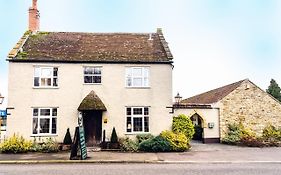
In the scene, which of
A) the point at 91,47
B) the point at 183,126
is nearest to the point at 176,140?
the point at 183,126

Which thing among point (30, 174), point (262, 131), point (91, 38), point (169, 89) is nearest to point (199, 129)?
point (262, 131)

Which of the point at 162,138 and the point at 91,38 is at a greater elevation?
the point at 91,38

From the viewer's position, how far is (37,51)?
846 inches

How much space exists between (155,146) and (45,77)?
9542mm

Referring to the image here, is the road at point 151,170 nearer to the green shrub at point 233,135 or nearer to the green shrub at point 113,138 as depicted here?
the green shrub at point 113,138

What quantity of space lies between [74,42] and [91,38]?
169 cm

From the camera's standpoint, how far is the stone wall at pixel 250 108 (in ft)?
85.0

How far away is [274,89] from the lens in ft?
121

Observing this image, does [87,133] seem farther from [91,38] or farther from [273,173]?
[273,173]

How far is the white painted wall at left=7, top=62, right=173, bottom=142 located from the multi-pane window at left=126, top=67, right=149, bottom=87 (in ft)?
1.17

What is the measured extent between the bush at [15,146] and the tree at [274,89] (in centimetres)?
3047

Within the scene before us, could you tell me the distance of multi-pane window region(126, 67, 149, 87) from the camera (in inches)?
846

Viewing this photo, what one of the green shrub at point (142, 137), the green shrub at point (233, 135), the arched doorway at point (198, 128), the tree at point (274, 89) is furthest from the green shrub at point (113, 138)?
the tree at point (274, 89)

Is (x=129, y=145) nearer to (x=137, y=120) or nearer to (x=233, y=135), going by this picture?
(x=137, y=120)
